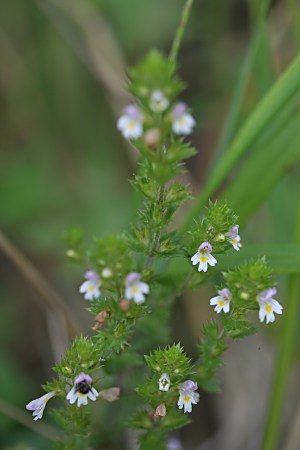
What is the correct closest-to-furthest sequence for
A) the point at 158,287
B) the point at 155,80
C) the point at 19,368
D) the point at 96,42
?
the point at 155,80
the point at 158,287
the point at 19,368
the point at 96,42

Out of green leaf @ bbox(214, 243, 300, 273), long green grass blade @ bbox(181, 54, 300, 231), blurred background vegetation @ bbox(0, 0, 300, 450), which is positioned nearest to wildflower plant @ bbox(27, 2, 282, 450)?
green leaf @ bbox(214, 243, 300, 273)

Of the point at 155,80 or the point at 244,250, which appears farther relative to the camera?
the point at 244,250

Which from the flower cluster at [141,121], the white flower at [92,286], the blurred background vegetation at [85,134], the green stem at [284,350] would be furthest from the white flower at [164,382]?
the blurred background vegetation at [85,134]

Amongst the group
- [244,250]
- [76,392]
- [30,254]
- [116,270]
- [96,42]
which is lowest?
[76,392]

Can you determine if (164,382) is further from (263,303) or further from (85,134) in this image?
(85,134)

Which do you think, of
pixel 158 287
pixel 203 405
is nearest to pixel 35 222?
pixel 203 405

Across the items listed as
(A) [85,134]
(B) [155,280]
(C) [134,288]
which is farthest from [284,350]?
(A) [85,134]

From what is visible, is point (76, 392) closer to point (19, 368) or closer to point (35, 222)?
point (19, 368)

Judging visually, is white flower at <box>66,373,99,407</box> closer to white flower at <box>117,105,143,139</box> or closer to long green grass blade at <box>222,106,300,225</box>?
white flower at <box>117,105,143,139</box>
